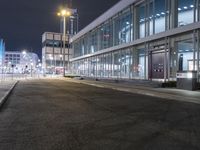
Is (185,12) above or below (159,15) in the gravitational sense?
below

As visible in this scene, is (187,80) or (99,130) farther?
(187,80)

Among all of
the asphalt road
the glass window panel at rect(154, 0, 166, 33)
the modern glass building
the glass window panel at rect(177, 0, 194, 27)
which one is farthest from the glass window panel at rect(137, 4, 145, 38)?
the asphalt road

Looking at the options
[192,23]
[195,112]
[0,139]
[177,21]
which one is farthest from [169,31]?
[0,139]

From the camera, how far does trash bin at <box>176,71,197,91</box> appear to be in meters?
23.8

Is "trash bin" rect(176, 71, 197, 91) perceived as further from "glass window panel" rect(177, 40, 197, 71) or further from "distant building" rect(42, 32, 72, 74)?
"distant building" rect(42, 32, 72, 74)

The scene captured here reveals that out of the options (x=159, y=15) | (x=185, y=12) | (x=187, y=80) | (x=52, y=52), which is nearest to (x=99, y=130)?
(x=187, y=80)

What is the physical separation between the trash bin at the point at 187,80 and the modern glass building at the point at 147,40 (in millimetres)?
1866

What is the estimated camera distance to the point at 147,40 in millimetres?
32969

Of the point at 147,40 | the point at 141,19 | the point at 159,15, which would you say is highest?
the point at 141,19

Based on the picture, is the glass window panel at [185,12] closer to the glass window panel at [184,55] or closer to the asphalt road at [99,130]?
the glass window panel at [184,55]

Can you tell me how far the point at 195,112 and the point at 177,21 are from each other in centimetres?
1839

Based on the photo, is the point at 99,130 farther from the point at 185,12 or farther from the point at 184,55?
the point at 184,55

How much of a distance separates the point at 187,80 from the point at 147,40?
9.78 m

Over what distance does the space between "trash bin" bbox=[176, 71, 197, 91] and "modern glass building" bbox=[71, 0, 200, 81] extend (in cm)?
187
